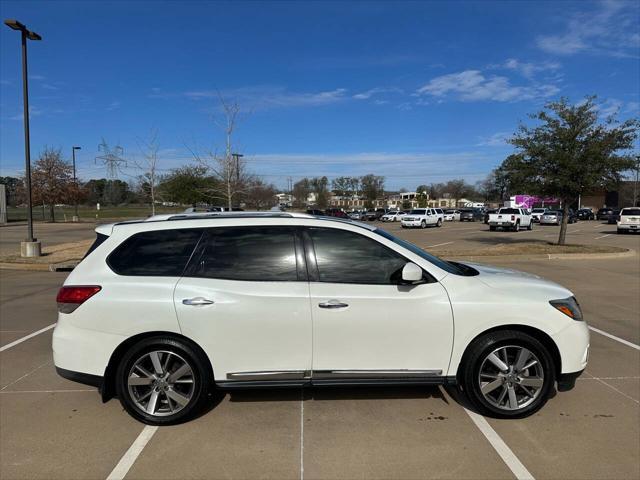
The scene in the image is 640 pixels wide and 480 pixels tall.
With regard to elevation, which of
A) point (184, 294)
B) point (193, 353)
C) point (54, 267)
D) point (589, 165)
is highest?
point (589, 165)

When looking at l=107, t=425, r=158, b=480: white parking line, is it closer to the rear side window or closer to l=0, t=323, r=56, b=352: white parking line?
the rear side window

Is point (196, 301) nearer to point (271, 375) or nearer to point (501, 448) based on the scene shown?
point (271, 375)

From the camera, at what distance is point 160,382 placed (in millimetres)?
3729

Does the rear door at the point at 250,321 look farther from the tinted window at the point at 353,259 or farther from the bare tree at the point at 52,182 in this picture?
the bare tree at the point at 52,182

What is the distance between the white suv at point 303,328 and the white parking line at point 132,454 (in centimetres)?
10

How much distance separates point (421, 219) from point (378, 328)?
39.3 metres

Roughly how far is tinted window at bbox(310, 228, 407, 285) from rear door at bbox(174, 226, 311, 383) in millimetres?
228

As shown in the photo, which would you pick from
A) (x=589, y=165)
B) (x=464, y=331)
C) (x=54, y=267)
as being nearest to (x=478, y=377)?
(x=464, y=331)

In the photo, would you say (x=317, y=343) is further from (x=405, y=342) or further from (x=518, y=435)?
(x=518, y=435)

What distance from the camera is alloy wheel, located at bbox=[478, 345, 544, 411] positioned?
3.78m

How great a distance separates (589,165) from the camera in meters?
15.8

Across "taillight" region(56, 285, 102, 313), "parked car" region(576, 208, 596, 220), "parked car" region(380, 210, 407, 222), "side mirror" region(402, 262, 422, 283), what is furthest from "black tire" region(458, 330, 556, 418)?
"parked car" region(576, 208, 596, 220)

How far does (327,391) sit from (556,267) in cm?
1128

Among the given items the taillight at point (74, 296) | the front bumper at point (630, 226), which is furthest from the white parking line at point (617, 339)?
the front bumper at point (630, 226)
